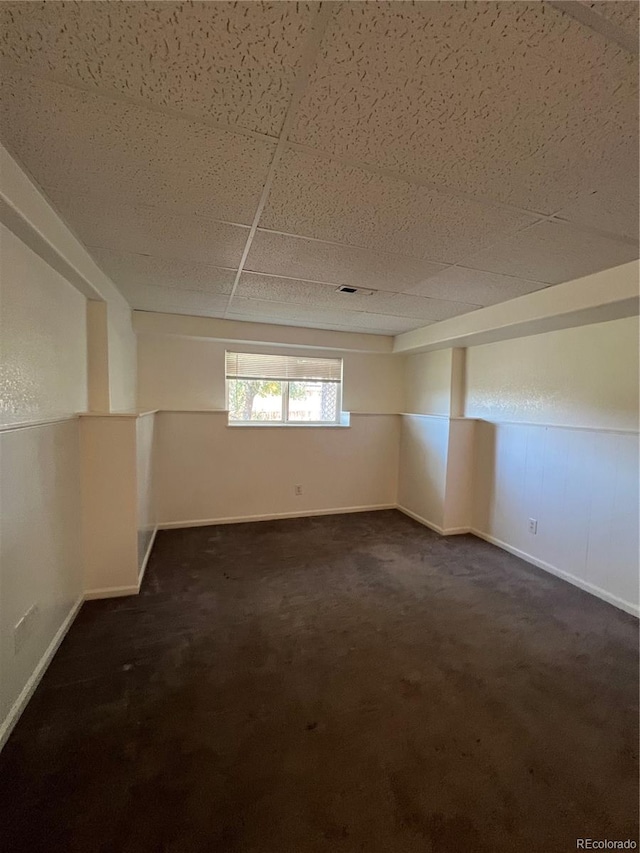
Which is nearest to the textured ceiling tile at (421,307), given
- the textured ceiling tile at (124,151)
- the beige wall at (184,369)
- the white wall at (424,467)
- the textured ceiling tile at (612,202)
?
the white wall at (424,467)

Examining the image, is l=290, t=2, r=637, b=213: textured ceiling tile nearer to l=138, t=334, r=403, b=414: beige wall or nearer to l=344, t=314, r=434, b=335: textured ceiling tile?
l=344, t=314, r=434, b=335: textured ceiling tile

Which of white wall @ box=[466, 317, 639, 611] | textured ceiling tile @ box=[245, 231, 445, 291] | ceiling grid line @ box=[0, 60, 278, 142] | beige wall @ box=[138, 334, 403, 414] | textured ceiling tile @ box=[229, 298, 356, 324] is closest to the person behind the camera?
ceiling grid line @ box=[0, 60, 278, 142]

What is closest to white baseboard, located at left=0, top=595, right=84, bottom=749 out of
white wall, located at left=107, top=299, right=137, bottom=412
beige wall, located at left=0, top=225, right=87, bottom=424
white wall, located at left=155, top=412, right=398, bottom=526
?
beige wall, located at left=0, top=225, right=87, bottom=424

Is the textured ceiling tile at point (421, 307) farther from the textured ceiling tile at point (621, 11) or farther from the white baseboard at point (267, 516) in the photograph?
the white baseboard at point (267, 516)

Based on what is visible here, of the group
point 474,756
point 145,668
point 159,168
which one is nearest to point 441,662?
point 474,756

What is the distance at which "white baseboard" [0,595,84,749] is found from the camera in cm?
144

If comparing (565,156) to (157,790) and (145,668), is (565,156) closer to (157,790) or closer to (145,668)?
(157,790)

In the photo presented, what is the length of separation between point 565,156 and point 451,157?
1.29 feet

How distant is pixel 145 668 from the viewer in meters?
1.84

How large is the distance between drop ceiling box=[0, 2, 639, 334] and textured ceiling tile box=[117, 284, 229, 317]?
78 centimetres

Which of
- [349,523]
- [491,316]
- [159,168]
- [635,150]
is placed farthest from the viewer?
[349,523]

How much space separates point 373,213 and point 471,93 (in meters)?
0.70

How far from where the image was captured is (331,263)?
7.50 feet

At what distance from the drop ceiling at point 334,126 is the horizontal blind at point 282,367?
6.69 ft
